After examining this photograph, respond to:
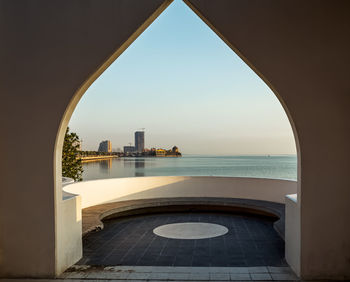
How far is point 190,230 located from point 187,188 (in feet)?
7.24

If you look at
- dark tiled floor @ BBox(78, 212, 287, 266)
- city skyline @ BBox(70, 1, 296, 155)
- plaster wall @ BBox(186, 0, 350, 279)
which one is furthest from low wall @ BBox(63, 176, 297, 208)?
plaster wall @ BBox(186, 0, 350, 279)

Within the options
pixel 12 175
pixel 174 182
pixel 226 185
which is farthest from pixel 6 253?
pixel 226 185

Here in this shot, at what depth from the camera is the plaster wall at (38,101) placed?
3453mm

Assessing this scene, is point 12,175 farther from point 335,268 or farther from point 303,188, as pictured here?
point 335,268

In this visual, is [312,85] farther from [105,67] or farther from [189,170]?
[189,170]

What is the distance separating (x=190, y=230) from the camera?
Result: 5719 millimetres

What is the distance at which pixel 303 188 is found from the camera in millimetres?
3295

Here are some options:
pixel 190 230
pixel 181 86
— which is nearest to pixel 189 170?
pixel 181 86

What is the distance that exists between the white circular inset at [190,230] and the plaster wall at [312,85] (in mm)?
2305

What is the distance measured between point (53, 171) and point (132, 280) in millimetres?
1495

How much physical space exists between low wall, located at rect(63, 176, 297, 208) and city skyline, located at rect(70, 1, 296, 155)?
7.06 ft

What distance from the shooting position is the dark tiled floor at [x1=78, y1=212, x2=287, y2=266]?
13.4 ft

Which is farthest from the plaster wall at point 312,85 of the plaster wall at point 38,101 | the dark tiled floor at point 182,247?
the plaster wall at point 38,101

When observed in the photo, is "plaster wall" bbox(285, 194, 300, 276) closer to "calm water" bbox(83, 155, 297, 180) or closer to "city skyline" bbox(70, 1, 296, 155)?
"city skyline" bbox(70, 1, 296, 155)
